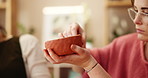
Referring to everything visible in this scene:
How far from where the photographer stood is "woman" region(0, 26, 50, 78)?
137cm

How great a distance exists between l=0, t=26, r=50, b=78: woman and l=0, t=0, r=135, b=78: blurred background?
174 centimetres

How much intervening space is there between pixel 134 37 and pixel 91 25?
213 centimetres

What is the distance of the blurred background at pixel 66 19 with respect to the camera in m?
3.18

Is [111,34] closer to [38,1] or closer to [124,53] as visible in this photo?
[38,1]

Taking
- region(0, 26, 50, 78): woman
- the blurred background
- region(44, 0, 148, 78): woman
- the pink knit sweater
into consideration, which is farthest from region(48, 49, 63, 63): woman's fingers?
the blurred background

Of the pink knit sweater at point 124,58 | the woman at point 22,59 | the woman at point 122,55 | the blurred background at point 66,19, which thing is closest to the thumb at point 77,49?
the woman at point 122,55

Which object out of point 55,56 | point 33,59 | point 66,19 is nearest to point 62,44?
point 55,56

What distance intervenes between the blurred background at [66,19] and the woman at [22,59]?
1735 millimetres

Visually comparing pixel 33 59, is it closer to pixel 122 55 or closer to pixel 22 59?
pixel 22 59

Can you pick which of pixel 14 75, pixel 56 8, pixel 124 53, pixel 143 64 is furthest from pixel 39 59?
pixel 56 8

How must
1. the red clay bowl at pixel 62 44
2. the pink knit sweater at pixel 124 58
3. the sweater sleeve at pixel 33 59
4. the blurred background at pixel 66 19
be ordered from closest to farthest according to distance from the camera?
1. the red clay bowl at pixel 62 44
2. the pink knit sweater at pixel 124 58
3. the sweater sleeve at pixel 33 59
4. the blurred background at pixel 66 19

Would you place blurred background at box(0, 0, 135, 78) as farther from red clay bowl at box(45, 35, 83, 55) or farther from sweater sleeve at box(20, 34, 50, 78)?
red clay bowl at box(45, 35, 83, 55)

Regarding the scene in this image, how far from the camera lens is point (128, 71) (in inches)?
44.6

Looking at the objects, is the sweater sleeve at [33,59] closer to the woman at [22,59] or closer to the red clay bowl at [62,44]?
the woman at [22,59]
